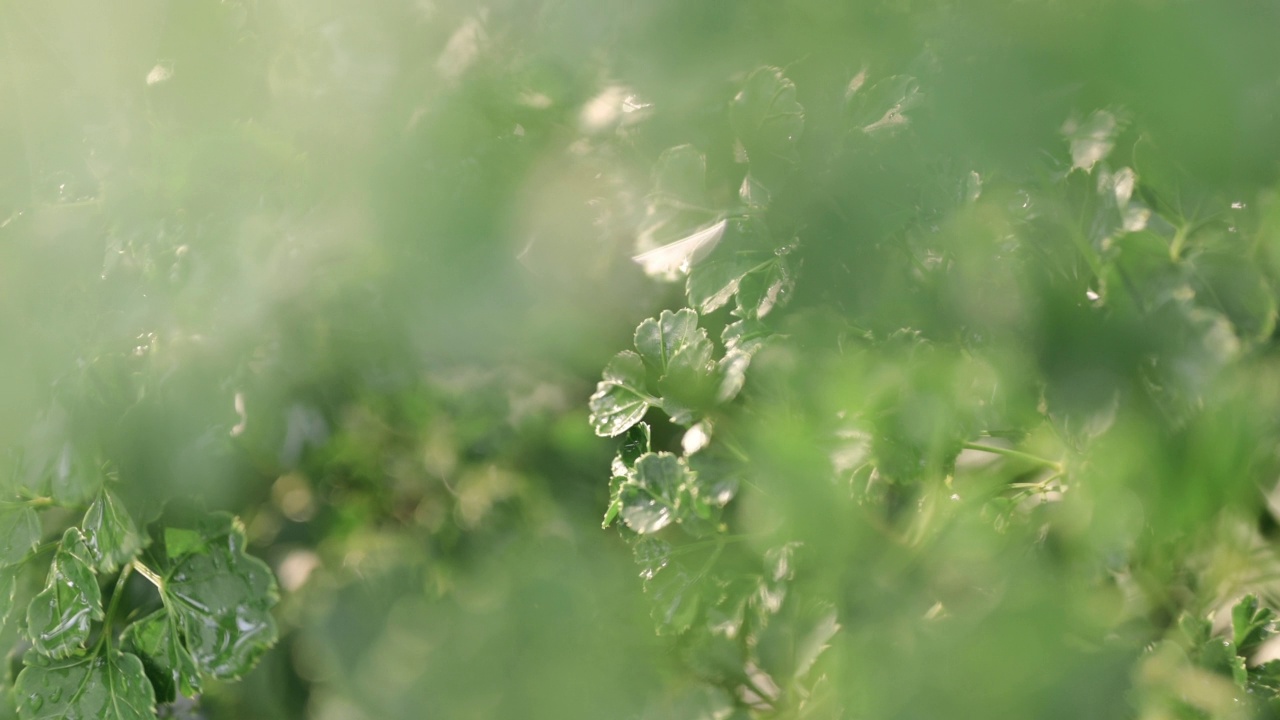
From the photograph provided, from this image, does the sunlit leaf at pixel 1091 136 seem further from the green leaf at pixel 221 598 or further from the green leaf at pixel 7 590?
the green leaf at pixel 7 590

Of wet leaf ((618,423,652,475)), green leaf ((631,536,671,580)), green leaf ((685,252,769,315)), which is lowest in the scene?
green leaf ((631,536,671,580))

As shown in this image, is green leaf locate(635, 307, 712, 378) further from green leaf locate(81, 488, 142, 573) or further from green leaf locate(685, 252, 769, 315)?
green leaf locate(81, 488, 142, 573)

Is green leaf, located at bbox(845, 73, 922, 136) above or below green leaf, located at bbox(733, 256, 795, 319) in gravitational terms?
above

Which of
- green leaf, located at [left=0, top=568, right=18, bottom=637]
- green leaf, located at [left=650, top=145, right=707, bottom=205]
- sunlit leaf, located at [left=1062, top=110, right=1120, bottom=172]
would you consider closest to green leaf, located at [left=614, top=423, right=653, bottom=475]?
green leaf, located at [left=650, top=145, right=707, bottom=205]

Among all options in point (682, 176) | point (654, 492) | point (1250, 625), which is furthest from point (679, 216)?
point (1250, 625)

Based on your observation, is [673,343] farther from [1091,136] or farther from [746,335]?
[1091,136]

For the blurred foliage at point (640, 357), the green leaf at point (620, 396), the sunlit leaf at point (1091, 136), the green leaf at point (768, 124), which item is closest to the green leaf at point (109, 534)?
the blurred foliage at point (640, 357)

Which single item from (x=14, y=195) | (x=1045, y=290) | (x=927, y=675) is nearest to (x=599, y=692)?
(x=927, y=675)
